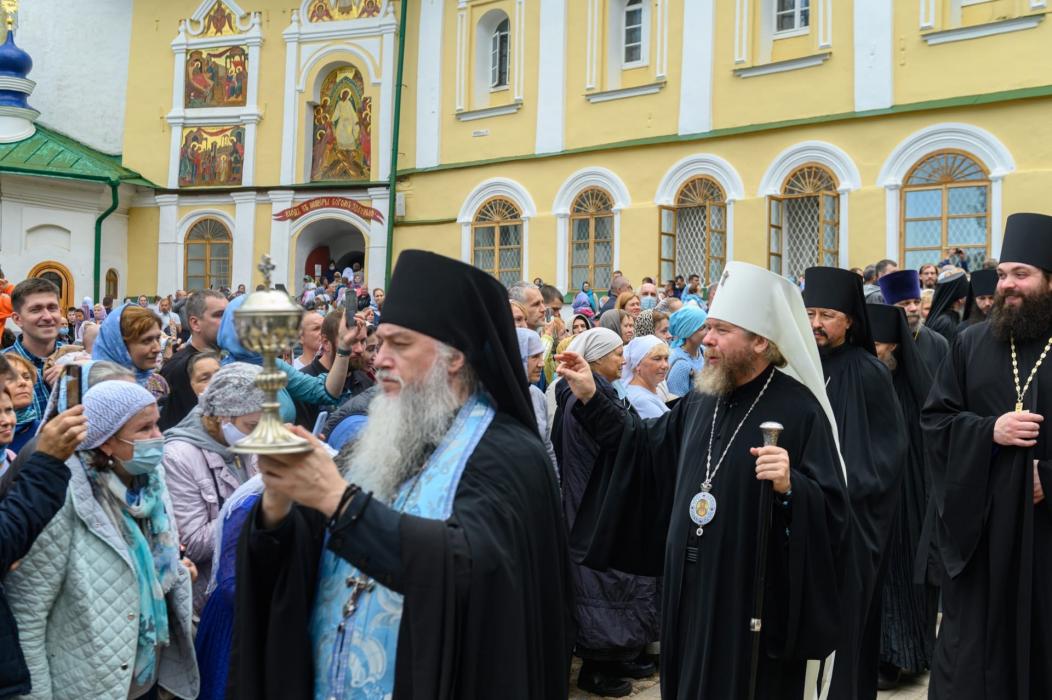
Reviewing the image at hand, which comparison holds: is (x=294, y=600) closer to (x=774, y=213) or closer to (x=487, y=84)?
(x=774, y=213)

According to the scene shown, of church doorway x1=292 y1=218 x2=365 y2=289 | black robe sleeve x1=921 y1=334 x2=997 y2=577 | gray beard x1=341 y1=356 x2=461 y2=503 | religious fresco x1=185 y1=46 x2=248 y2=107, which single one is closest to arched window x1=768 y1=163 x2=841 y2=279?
church doorway x1=292 y1=218 x2=365 y2=289

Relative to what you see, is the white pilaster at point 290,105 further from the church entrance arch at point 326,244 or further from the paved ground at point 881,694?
the paved ground at point 881,694

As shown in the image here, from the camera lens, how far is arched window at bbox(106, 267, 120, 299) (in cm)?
2628

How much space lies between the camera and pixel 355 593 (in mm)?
2588

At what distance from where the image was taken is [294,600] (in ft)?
8.38

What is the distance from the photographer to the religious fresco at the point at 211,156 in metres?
25.7

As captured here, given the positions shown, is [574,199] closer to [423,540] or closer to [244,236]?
[244,236]

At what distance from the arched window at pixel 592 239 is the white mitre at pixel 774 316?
53.4 feet

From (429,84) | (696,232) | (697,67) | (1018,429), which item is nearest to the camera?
(1018,429)

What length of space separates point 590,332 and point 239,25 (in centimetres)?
2275

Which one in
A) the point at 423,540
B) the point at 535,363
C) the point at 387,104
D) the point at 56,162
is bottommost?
the point at 423,540

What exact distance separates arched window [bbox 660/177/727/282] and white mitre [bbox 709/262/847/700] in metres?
14.8

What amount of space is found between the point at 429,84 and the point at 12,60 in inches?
432

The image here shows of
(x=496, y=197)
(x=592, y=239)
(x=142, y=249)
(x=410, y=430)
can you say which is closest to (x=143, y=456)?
(x=410, y=430)
